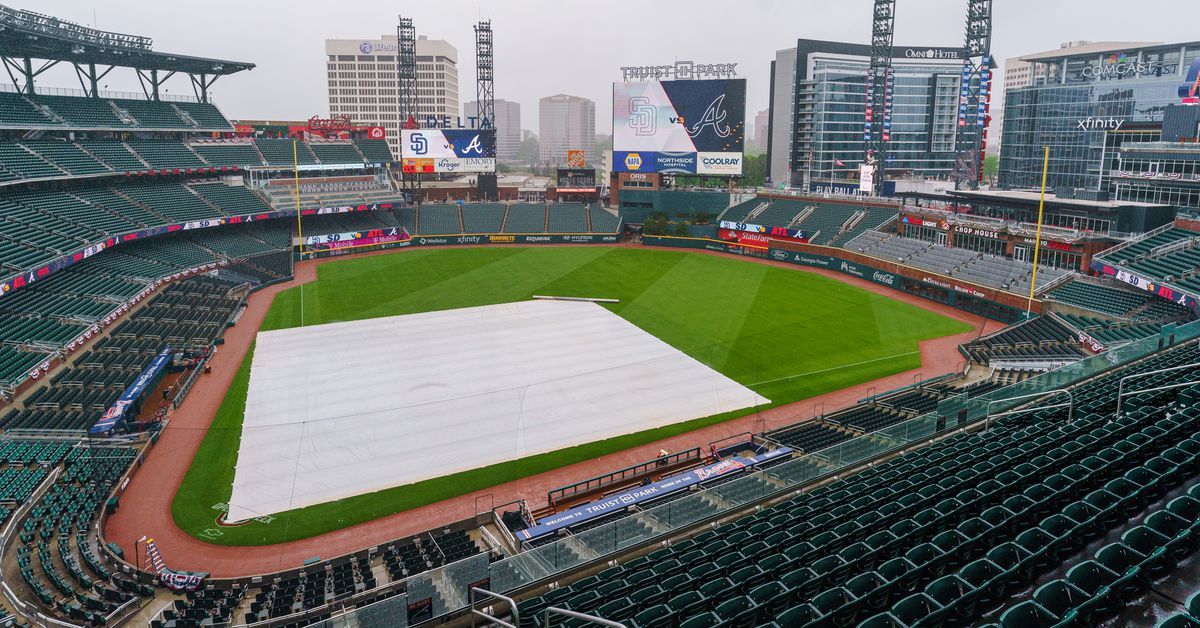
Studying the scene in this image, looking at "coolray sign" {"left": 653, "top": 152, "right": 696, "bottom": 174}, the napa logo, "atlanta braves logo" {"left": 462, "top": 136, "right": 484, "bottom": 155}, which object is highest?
the napa logo

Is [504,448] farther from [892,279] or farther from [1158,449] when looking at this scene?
[892,279]

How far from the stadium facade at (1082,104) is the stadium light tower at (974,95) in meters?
8.21

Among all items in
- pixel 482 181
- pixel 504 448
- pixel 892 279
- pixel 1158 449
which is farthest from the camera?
pixel 482 181

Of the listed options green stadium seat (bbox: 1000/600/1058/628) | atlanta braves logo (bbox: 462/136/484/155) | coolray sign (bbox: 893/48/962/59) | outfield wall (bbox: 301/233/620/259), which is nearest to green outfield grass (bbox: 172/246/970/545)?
outfield wall (bbox: 301/233/620/259)

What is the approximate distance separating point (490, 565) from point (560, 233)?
65.9 meters

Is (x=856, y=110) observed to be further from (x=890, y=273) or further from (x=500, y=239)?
(x=500, y=239)

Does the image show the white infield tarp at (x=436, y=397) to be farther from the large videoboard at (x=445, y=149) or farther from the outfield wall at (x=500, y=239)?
the large videoboard at (x=445, y=149)

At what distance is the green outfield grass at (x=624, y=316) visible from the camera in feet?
80.2

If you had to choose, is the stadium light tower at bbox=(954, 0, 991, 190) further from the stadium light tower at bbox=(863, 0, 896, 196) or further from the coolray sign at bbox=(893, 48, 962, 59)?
the coolray sign at bbox=(893, 48, 962, 59)

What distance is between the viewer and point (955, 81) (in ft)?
353

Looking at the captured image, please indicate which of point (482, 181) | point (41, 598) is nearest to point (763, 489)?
point (41, 598)

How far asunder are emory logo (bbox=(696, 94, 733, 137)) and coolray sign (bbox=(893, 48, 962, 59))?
45.6m

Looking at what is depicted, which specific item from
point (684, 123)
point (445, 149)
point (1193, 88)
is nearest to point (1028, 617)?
point (1193, 88)

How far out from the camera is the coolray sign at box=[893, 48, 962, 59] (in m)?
103
